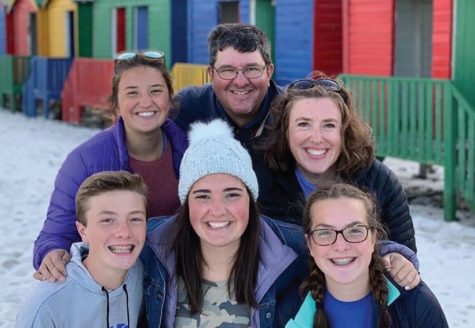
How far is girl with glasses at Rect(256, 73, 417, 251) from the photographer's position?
3588mm

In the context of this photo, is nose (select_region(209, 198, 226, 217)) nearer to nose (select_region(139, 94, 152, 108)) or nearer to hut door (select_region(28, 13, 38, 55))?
nose (select_region(139, 94, 152, 108))

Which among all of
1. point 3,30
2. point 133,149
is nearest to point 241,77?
point 133,149

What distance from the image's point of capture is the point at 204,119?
15.0ft

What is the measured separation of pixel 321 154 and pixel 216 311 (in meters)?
0.84

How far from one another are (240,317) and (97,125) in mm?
16893

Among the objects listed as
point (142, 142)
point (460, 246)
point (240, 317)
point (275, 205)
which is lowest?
point (460, 246)

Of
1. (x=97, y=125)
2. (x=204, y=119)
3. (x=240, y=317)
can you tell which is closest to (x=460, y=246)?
(x=204, y=119)

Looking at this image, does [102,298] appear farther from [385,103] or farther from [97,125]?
[97,125]

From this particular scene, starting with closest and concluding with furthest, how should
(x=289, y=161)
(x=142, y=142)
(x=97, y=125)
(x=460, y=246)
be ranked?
1. (x=289, y=161)
2. (x=142, y=142)
3. (x=460, y=246)
4. (x=97, y=125)

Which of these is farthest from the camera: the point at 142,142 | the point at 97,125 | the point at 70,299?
the point at 97,125

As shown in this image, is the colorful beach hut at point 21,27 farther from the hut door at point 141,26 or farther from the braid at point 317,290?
the braid at point 317,290

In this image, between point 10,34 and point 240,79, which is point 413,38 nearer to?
point 240,79

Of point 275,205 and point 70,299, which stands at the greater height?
point 275,205

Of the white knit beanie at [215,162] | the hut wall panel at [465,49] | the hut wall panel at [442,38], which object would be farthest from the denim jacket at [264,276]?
the hut wall panel at [442,38]
